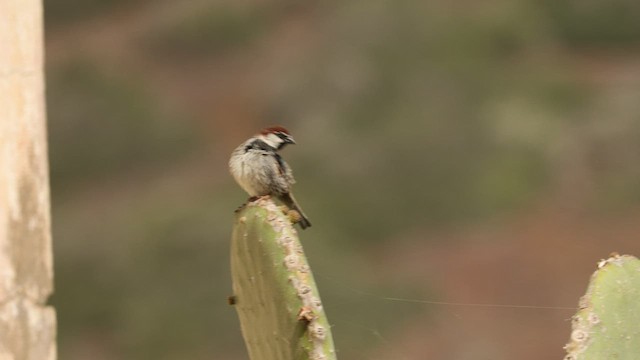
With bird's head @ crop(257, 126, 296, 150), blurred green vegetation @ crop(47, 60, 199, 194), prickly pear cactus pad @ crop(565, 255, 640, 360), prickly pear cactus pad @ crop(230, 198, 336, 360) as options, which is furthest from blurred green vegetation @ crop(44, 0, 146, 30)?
prickly pear cactus pad @ crop(565, 255, 640, 360)

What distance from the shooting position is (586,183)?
3.96 meters

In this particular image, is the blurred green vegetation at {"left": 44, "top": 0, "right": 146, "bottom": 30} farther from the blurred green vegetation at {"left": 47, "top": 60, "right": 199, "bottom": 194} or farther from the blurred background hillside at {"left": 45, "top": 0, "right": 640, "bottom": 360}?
the blurred green vegetation at {"left": 47, "top": 60, "right": 199, "bottom": 194}

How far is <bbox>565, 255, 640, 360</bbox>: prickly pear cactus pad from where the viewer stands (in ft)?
4.53

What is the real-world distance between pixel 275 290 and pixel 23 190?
1258mm

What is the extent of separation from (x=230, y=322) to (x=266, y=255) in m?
2.51

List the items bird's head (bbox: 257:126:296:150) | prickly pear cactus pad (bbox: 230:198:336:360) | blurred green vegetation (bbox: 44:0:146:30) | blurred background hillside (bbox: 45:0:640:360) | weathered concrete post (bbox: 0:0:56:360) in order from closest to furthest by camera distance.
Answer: prickly pear cactus pad (bbox: 230:198:336:360) < bird's head (bbox: 257:126:296:150) < weathered concrete post (bbox: 0:0:56:360) < blurred background hillside (bbox: 45:0:640:360) < blurred green vegetation (bbox: 44:0:146:30)

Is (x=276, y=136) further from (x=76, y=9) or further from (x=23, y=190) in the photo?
(x=76, y=9)

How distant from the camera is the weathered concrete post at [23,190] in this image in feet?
8.00

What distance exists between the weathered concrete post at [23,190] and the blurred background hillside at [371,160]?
1.35 m

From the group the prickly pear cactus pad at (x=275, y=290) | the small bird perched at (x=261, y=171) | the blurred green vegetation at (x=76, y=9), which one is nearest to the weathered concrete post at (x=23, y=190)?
the small bird perched at (x=261, y=171)

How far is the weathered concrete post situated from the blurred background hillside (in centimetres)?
135

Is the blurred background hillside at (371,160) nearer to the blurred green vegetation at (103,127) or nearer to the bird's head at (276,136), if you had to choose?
the blurred green vegetation at (103,127)

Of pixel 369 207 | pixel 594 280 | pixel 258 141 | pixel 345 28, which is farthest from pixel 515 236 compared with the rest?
pixel 594 280

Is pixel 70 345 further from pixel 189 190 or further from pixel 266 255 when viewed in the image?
pixel 266 255
